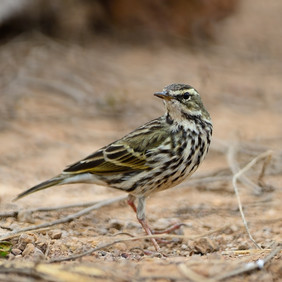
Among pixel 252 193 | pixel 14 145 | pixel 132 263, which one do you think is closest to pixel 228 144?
pixel 252 193

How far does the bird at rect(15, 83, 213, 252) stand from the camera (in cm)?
562

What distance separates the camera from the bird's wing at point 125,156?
574 centimetres

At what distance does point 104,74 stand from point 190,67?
1.69 meters

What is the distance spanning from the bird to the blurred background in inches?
51.1

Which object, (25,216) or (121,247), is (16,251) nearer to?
(121,247)

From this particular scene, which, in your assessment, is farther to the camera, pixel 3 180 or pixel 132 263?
pixel 3 180

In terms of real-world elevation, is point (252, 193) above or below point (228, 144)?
below

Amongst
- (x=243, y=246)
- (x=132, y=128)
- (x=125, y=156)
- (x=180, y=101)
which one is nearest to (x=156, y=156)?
(x=125, y=156)

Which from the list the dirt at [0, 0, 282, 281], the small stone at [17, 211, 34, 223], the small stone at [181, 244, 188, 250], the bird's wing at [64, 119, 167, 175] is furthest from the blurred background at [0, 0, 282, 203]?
the small stone at [181, 244, 188, 250]

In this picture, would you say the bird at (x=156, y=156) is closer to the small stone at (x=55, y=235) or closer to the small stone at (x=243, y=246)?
the small stone at (x=55, y=235)

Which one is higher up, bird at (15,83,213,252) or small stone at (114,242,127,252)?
bird at (15,83,213,252)

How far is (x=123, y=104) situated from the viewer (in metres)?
9.97

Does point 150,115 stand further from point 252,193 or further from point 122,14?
point 122,14

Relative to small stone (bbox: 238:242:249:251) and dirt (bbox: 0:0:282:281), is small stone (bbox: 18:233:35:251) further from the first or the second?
small stone (bbox: 238:242:249:251)
